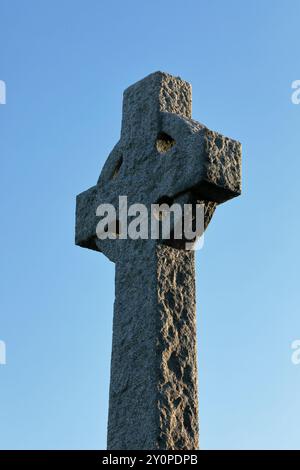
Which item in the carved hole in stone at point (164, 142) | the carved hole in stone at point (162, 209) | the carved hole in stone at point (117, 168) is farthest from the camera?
the carved hole in stone at point (117, 168)


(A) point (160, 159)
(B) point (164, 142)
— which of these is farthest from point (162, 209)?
(B) point (164, 142)

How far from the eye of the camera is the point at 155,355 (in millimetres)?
4434

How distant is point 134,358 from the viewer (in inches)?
181

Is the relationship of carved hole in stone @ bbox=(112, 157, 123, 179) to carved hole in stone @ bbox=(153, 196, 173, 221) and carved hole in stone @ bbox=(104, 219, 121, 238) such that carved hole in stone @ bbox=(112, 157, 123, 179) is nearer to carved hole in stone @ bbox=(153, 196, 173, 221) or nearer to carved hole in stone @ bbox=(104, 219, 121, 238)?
carved hole in stone @ bbox=(104, 219, 121, 238)

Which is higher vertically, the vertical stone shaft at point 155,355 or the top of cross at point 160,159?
the top of cross at point 160,159

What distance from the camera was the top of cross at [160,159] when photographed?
4551mm

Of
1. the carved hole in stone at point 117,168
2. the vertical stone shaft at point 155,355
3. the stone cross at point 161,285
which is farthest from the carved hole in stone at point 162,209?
the carved hole in stone at point 117,168

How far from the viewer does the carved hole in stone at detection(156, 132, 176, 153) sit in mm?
4996

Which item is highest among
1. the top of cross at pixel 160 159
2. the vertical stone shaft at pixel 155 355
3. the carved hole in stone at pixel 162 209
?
the top of cross at pixel 160 159

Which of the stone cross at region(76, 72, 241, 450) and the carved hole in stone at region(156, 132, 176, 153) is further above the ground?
the carved hole in stone at region(156, 132, 176, 153)

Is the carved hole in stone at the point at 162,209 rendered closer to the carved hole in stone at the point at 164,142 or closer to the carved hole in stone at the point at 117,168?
the carved hole in stone at the point at 164,142

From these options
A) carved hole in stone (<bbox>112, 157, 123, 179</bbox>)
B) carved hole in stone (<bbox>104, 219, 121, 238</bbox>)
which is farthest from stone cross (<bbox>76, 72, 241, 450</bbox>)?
carved hole in stone (<bbox>112, 157, 123, 179</bbox>)
